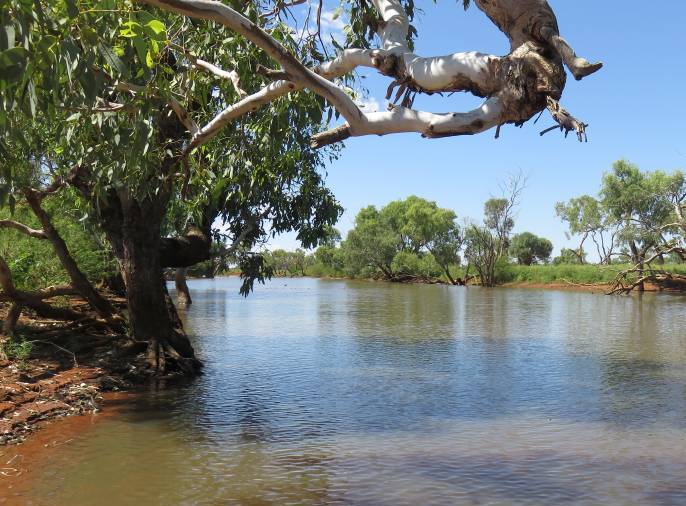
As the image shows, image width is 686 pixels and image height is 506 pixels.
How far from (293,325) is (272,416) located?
11.6 meters

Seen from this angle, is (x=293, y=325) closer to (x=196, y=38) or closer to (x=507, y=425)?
(x=507, y=425)

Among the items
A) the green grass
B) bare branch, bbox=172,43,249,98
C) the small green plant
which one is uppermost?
bare branch, bbox=172,43,249,98

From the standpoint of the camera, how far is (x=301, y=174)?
11984mm

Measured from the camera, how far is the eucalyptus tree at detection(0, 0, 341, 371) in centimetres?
308

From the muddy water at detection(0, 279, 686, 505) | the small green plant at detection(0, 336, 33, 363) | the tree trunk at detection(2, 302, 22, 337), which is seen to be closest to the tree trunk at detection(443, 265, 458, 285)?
the muddy water at detection(0, 279, 686, 505)

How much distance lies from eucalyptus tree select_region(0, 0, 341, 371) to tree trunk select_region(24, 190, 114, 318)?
519mm

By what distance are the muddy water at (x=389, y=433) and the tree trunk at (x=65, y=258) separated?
98.0 inches

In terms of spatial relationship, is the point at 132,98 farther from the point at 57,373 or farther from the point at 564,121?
the point at 57,373

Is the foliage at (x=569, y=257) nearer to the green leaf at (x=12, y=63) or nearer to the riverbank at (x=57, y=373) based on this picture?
the riverbank at (x=57, y=373)

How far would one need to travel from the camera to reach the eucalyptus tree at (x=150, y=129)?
308 centimetres

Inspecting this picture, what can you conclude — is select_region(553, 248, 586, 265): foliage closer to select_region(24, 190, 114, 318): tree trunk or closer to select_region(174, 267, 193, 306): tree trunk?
select_region(174, 267, 193, 306): tree trunk

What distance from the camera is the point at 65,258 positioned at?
10.8 metres

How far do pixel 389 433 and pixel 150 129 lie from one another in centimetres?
454

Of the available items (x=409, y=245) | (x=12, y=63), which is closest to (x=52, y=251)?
(x=12, y=63)
